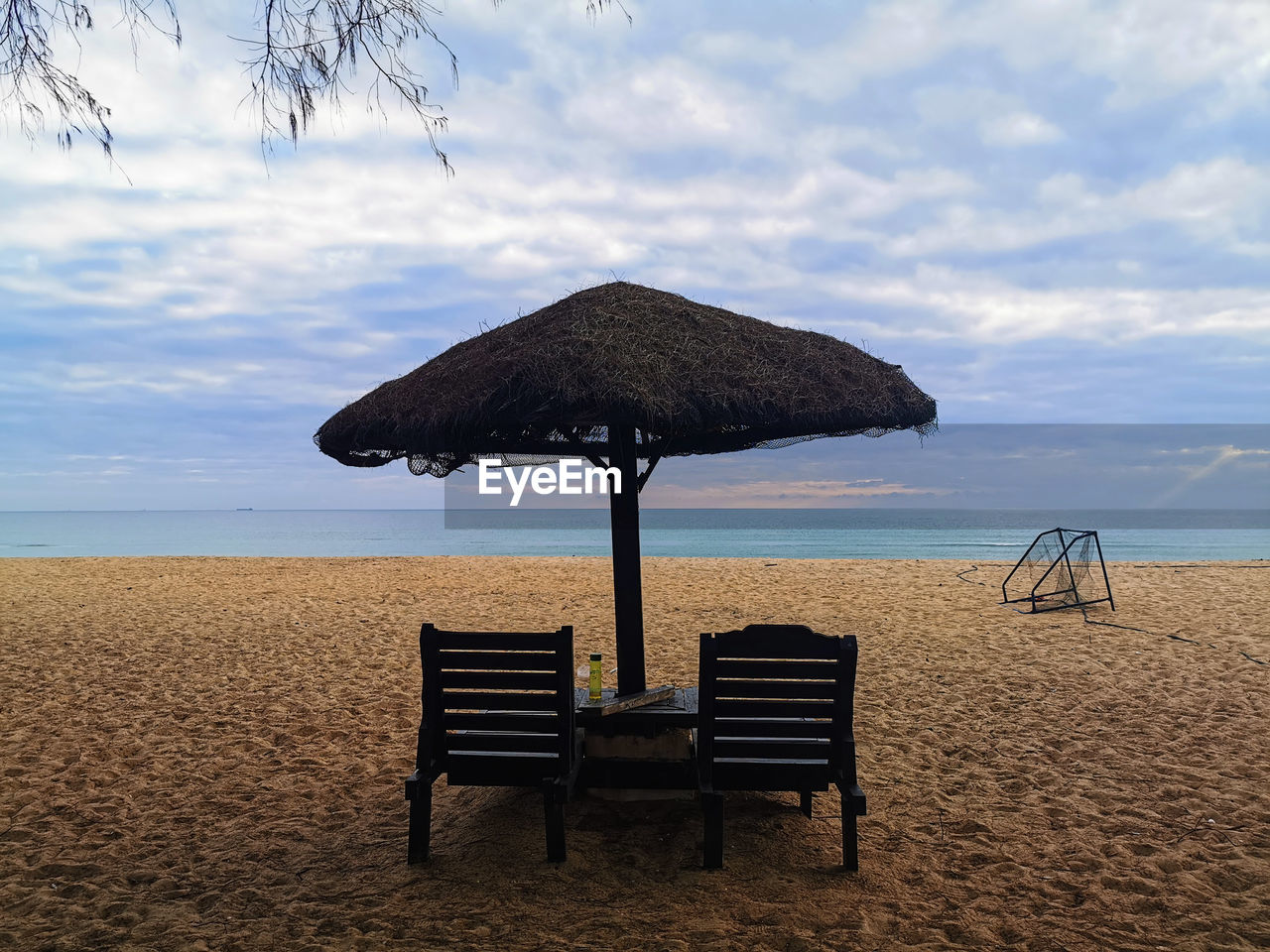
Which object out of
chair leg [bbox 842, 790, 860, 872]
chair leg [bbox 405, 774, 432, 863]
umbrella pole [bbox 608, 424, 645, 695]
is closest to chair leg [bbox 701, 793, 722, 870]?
chair leg [bbox 842, 790, 860, 872]

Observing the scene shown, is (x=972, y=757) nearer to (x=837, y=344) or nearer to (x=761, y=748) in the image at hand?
(x=761, y=748)

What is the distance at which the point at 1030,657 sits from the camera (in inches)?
339

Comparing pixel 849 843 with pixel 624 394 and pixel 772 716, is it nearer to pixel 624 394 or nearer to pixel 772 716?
pixel 772 716

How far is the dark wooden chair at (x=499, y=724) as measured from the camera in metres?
3.77

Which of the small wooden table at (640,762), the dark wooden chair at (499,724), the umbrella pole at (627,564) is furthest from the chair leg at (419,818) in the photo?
the umbrella pole at (627,564)

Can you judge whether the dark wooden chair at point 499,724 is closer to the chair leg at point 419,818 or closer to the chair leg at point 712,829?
the chair leg at point 419,818

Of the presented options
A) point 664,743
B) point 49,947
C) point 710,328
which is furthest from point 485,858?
point 710,328

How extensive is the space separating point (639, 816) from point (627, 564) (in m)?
1.33

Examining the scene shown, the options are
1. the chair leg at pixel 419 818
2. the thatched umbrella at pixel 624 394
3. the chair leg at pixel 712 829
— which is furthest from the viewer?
the thatched umbrella at pixel 624 394

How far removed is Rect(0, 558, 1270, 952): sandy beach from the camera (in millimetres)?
3357

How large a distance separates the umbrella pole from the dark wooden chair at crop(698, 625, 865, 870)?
0.99m

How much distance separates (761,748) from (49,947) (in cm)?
293

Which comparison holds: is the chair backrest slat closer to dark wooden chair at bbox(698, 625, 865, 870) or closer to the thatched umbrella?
dark wooden chair at bbox(698, 625, 865, 870)

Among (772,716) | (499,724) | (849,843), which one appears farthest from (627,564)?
(849,843)
